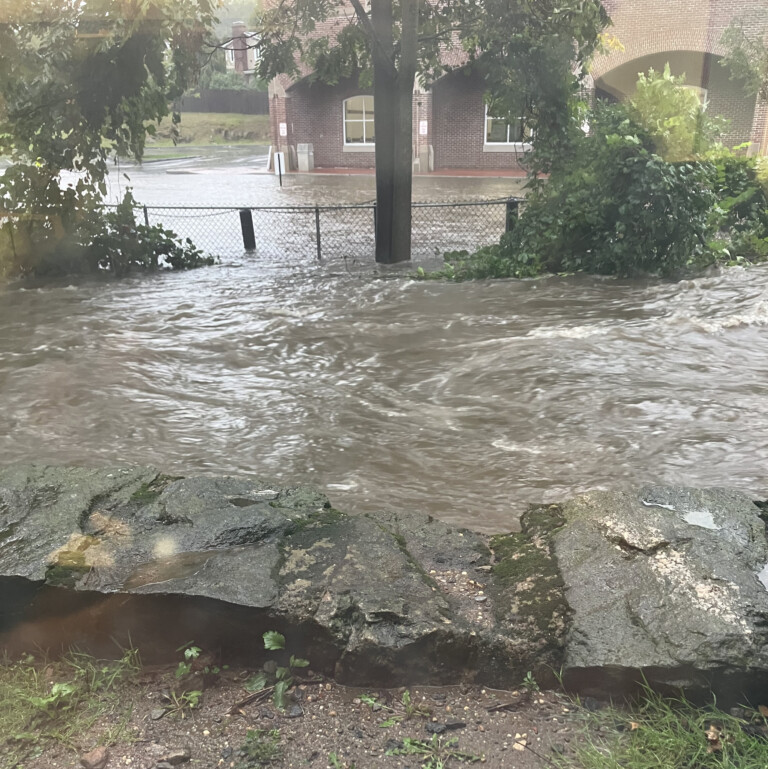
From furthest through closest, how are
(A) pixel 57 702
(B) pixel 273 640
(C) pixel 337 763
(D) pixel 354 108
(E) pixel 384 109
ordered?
(D) pixel 354 108 → (E) pixel 384 109 → (B) pixel 273 640 → (A) pixel 57 702 → (C) pixel 337 763

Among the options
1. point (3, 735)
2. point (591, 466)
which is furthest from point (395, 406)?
point (3, 735)

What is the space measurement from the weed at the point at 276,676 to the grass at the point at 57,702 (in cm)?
40

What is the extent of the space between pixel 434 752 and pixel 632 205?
8.88 metres

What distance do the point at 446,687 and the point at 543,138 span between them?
9518mm

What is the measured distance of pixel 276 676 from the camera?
7.56 ft

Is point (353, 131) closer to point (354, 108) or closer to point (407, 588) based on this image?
point (354, 108)

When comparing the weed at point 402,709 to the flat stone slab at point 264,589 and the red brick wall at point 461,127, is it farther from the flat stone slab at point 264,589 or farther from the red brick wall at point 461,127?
the red brick wall at point 461,127

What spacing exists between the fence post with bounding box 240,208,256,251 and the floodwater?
90.6 inches

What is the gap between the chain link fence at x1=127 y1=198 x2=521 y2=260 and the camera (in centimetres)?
1246

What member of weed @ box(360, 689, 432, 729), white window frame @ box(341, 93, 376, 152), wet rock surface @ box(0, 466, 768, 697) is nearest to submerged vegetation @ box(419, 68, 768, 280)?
wet rock surface @ box(0, 466, 768, 697)

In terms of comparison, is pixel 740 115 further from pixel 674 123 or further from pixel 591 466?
pixel 591 466

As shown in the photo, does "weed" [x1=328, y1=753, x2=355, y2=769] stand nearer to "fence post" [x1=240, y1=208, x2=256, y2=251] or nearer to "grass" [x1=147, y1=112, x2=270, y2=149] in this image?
"fence post" [x1=240, y1=208, x2=256, y2=251]

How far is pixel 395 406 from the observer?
591cm

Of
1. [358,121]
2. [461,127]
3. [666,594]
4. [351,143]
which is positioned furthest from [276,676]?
[358,121]
